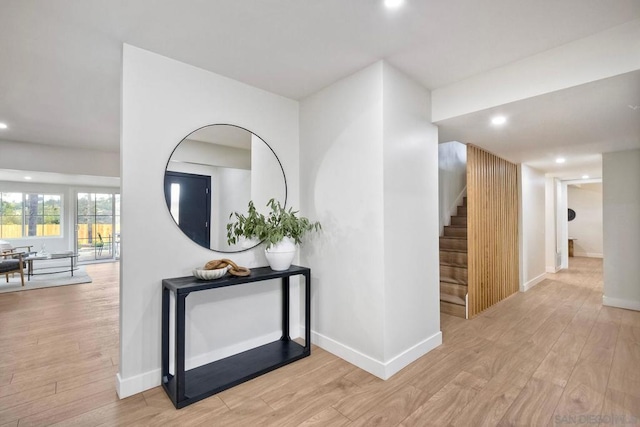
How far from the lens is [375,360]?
2357mm

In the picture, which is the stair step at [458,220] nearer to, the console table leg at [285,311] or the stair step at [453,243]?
the stair step at [453,243]

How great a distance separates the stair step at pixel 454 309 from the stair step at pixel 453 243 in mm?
937

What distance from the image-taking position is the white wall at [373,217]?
2.37m

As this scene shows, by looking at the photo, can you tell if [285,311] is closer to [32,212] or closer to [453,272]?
[453,272]

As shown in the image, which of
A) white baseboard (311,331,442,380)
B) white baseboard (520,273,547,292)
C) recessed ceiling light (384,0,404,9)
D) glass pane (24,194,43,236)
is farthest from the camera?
glass pane (24,194,43,236)

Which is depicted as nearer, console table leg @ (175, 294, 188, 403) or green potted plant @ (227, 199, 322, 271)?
console table leg @ (175, 294, 188, 403)

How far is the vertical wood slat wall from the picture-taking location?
3738 millimetres

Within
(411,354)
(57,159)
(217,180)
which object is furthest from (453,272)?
(57,159)

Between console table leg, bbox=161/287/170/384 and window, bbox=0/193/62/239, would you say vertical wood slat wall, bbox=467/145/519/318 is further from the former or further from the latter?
window, bbox=0/193/62/239

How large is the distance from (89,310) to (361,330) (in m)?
3.80

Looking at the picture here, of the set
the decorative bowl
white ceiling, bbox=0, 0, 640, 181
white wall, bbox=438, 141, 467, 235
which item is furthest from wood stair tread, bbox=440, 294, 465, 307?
the decorative bowl

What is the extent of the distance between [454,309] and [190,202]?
3359mm

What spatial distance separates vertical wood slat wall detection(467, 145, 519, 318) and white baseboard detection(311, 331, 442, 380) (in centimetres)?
125

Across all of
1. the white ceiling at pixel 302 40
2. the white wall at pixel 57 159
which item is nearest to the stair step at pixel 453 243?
the white ceiling at pixel 302 40
